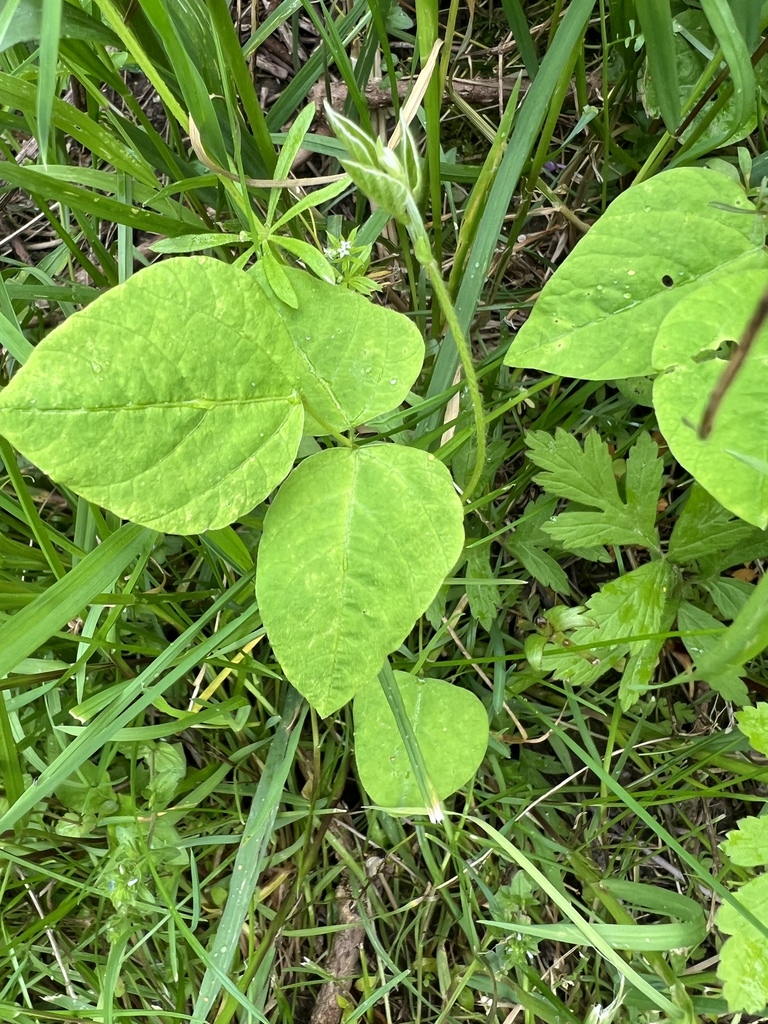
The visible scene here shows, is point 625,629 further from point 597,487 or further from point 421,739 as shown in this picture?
point 421,739

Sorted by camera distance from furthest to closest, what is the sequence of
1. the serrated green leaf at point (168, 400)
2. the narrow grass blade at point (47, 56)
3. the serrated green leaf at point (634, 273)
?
the serrated green leaf at point (634, 273), the narrow grass blade at point (47, 56), the serrated green leaf at point (168, 400)

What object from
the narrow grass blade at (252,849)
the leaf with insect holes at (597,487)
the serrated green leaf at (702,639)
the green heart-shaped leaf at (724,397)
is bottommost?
the narrow grass blade at (252,849)

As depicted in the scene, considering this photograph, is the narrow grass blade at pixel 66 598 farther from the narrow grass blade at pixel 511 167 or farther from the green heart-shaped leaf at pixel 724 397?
the green heart-shaped leaf at pixel 724 397

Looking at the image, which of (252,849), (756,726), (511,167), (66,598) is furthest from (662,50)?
(252,849)

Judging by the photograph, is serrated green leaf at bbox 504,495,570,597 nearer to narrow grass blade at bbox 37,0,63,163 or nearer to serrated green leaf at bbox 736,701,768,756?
serrated green leaf at bbox 736,701,768,756

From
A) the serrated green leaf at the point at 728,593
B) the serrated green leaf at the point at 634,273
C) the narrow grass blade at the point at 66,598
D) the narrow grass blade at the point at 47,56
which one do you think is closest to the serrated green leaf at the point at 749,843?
the serrated green leaf at the point at 728,593

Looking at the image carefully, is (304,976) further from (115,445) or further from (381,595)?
(115,445)

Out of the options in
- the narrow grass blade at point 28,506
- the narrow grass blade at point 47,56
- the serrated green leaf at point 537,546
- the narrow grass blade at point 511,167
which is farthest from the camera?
the serrated green leaf at point 537,546

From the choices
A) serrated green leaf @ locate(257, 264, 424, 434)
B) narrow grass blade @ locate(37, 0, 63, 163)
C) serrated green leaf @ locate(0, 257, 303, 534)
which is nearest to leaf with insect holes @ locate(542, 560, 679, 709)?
serrated green leaf @ locate(257, 264, 424, 434)
